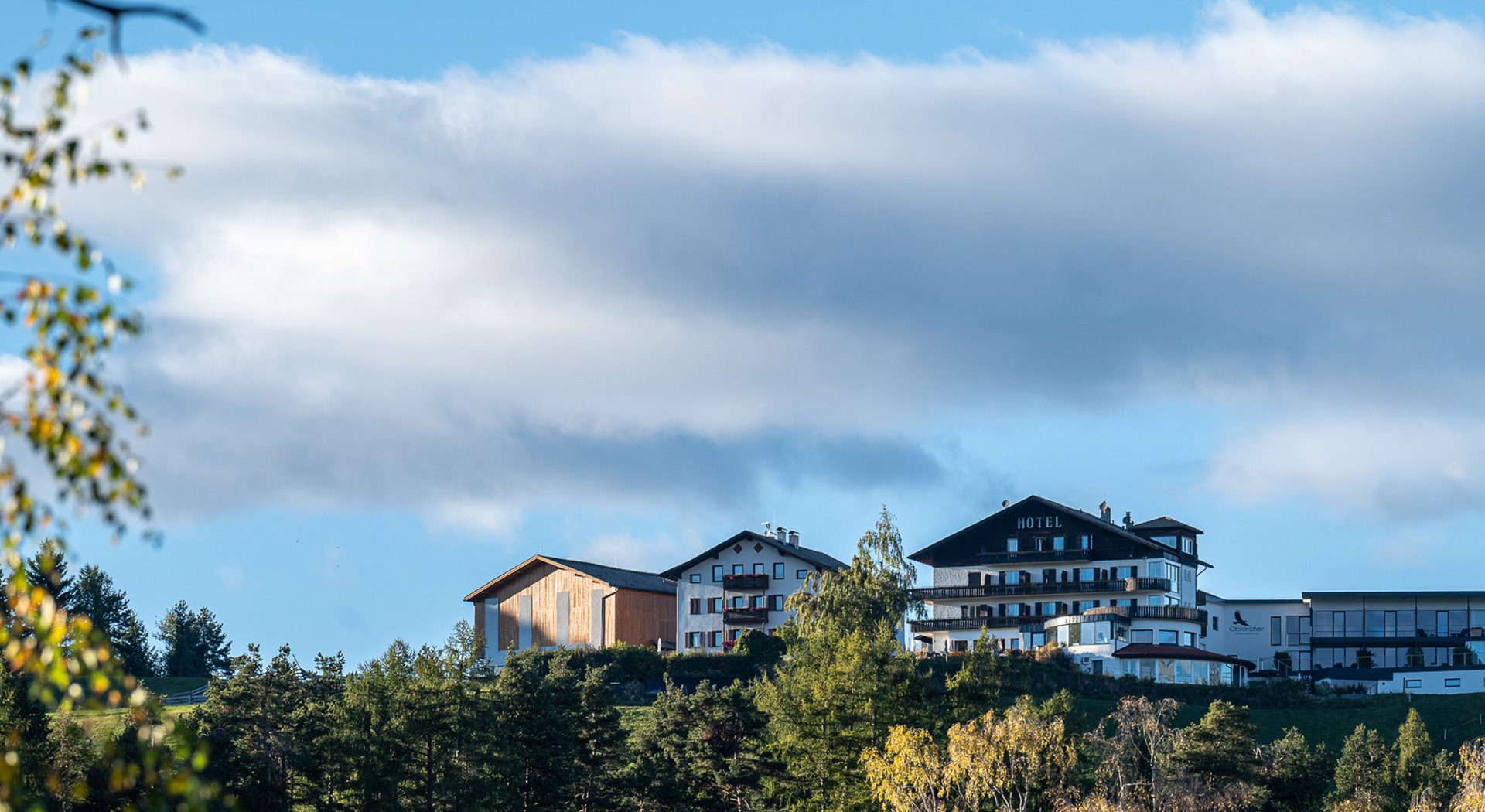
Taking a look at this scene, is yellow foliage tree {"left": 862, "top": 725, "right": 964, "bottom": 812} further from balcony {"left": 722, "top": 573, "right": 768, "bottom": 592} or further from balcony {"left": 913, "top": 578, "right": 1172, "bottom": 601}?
balcony {"left": 722, "top": 573, "right": 768, "bottom": 592}

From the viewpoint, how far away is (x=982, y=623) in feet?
402

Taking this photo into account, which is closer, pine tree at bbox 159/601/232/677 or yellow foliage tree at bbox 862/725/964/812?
yellow foliage tree at bbox 862/725/964/812

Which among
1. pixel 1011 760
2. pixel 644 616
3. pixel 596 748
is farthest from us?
pixel 644 616

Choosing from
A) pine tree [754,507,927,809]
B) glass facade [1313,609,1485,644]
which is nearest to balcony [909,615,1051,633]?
glass facade [1313,609,1485,644]

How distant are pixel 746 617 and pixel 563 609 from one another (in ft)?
42.8

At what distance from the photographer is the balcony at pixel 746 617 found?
407 ft

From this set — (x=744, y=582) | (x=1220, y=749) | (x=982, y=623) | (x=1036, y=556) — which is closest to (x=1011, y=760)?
(x=1220, y=749)

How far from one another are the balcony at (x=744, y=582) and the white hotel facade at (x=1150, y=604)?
1142cm

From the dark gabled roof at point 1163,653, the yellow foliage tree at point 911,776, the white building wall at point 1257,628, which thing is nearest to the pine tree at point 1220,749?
the yellow foliage tree at point 911,776

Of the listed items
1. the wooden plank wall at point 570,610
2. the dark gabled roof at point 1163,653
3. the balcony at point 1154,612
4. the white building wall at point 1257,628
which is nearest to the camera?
the dark gabled roof at point 1163,653

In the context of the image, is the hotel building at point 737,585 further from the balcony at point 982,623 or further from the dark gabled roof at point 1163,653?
the dark gabled roof at point 1163,653

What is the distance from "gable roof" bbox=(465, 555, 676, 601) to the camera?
124 meters

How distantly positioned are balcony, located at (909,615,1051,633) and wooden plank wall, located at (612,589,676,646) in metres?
18.6

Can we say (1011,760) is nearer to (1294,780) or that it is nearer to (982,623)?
(1294,780)
